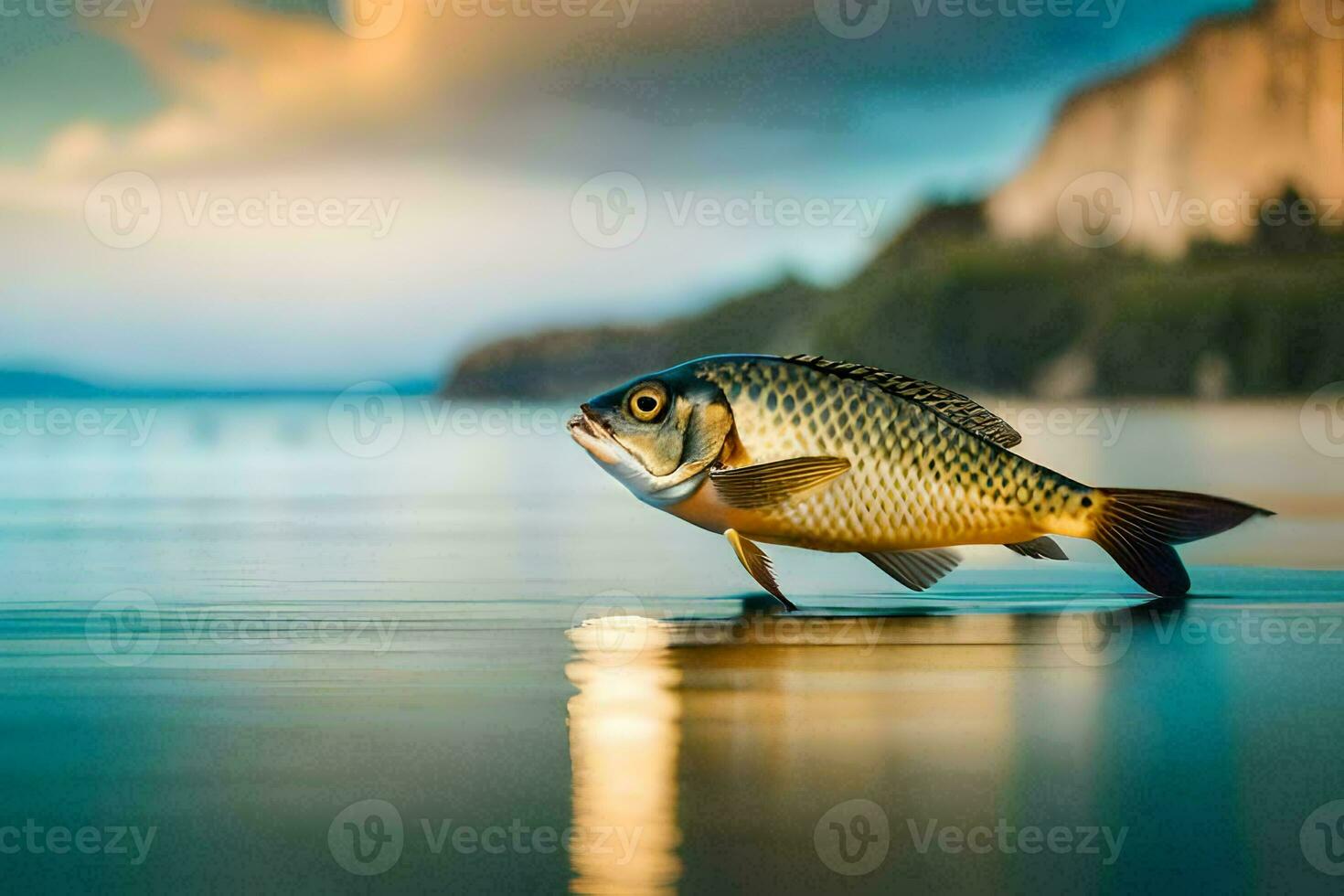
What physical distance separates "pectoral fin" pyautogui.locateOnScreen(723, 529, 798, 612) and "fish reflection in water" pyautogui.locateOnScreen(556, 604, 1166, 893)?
0.09m

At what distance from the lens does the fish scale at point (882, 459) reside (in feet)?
11.6

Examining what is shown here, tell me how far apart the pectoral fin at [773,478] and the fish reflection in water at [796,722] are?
0.96ft

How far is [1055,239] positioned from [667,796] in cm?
3033

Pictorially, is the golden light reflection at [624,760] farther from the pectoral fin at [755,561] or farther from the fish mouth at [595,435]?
the fish mouth at [595,435]

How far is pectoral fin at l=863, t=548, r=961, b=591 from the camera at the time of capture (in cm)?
373

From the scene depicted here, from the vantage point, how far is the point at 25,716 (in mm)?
2775

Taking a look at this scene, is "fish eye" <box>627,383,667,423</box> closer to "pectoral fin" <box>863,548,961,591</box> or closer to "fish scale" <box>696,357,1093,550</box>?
"fish scale" <box>696,357,1093,550</box>

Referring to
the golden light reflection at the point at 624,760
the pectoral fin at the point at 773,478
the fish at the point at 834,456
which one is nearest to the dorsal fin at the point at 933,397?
the fish at the point at 834,456

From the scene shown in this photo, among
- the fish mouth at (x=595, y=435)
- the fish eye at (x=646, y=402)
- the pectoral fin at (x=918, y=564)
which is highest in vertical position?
the fish eye at (x=646, y=402)

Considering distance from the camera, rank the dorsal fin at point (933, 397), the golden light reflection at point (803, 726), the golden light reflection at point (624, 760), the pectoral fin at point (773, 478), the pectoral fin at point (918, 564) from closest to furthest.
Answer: the golden light reflection at point (624, 760)
the golden light reflection at point (803, 726)
the pectoral fin at point (773, 478)
the dorsal fin at point (933, 397)
the pectoral fin at point (918, 564)

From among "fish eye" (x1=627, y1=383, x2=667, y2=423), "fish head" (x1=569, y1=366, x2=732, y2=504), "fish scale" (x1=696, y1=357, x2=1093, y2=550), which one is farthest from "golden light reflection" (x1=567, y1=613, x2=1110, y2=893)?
"fish eye" (x1=627, y1=383, x2=667, y2=423)

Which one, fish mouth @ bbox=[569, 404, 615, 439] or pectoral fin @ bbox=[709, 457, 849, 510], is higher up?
fish mouth @ bbox=[569, 404, 615, 439]

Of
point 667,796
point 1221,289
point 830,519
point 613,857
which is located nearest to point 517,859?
point 613,857

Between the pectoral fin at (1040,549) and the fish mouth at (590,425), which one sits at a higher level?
the fish mouth at (590,425)
